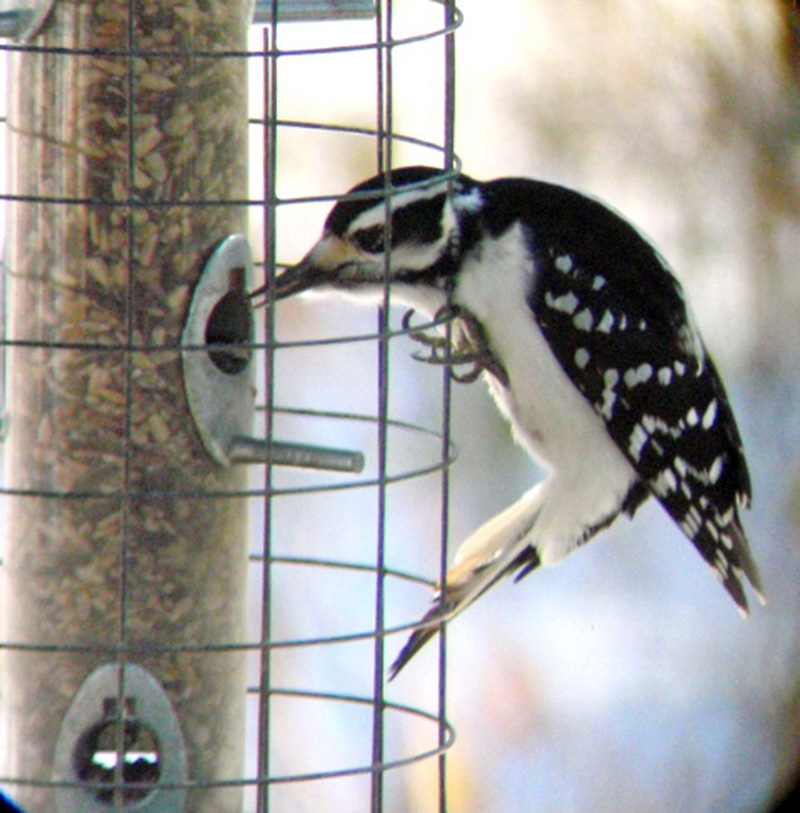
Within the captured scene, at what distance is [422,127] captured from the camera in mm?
3064

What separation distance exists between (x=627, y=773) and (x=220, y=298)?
6.94ft

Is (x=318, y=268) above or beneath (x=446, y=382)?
above

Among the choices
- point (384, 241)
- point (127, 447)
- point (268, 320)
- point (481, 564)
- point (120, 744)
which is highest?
point (384, 241)

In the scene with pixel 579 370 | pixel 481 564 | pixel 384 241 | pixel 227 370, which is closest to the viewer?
pixel 227 370

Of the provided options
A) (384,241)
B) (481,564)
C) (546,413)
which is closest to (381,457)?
(384,241)

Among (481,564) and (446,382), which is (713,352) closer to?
(481,564)

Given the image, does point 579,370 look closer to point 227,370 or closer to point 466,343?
point 466,343

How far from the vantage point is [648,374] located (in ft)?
7.47

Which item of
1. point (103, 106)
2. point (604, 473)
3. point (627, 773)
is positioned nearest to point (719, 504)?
point (604, 473)

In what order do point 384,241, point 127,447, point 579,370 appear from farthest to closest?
point 579,370 < point 384,241 < point 127,447

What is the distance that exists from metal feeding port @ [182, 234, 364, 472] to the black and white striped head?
8 centimetres

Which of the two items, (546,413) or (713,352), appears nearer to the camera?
(546,413)

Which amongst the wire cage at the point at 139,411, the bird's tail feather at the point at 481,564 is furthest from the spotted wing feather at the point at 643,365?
the wire cage at the point at 139,411

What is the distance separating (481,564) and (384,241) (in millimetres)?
420
